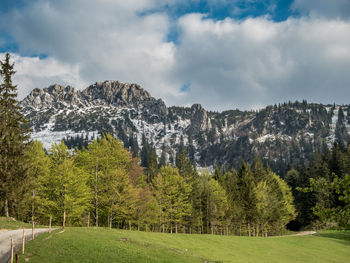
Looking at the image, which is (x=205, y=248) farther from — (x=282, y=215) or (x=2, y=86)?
(x=282, y=215)

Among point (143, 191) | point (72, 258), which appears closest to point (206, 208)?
point (143, 191)

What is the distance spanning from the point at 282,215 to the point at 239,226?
15000mm

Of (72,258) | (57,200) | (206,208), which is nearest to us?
(72,258)

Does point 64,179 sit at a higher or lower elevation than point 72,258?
higher

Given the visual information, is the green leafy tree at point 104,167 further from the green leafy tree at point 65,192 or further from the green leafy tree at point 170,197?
the green leafy tree at point 170,197

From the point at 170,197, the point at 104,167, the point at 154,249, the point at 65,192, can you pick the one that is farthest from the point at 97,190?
the point at 154,249

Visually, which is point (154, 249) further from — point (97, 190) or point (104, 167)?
point (104, 167)

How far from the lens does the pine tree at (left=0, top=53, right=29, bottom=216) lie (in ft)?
119

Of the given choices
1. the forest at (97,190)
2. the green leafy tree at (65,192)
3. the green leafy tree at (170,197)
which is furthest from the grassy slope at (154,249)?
the green leafy tree at (170,197)

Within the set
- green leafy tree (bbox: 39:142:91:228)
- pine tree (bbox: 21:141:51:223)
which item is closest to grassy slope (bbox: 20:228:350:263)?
green leafy tree (bbox: 39:142:91:228)

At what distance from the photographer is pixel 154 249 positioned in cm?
2578

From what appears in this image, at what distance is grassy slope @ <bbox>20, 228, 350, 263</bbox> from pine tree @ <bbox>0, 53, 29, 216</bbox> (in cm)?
1302

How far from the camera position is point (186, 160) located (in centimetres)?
7562

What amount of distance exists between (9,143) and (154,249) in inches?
1043
